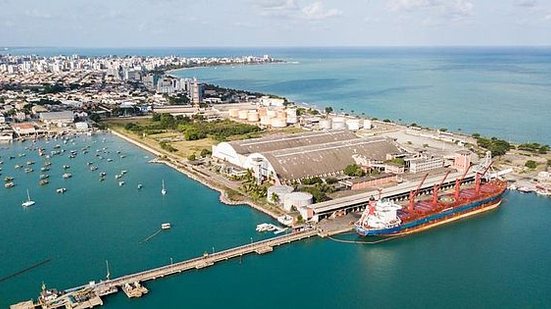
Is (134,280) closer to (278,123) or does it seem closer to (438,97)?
(278,123)

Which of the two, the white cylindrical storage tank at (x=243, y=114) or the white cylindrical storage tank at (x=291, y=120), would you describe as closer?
the white cylindrical storage tank at (x=291, y=120)

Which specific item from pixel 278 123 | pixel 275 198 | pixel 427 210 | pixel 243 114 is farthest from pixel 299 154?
pixel 243 114

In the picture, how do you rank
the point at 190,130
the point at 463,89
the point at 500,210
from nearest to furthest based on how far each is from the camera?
the point at 500,210 < the point at 190,130 < the point at 463,89

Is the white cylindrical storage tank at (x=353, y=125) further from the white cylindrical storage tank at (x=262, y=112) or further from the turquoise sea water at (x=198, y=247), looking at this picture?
the turquoise sea water at (x=198, y=247)

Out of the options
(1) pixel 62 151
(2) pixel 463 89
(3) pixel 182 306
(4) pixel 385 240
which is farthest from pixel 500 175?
(2) pixel 463 89

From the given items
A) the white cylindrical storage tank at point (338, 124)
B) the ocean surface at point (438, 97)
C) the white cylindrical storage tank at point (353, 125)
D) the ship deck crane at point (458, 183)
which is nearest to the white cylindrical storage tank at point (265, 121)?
the white cylindrical storage tank at point (338, 124)

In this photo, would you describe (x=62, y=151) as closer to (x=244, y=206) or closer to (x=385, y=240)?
(x=244, y=206)
